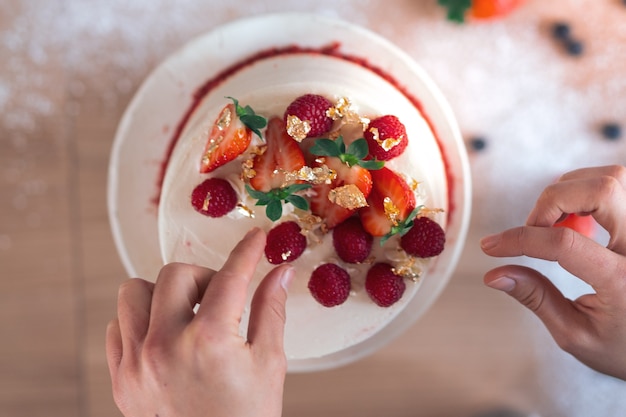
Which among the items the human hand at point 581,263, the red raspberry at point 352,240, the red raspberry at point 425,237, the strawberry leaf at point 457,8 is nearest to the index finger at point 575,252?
the human hand at point 581,263

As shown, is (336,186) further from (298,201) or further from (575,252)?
(575,252)

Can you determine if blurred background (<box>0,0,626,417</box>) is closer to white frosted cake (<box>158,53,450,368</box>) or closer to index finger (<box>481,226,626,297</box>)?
white frosted cake (<box>158,53,450,368</box>)

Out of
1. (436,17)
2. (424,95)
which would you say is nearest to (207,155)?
(424,95)

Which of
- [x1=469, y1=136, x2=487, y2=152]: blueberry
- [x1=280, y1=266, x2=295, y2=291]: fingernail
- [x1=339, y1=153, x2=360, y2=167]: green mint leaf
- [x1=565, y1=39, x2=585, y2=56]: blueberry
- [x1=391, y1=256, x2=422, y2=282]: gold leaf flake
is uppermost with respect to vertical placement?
[x1=565, y1=39, x2=585, y2=56]: blueberry

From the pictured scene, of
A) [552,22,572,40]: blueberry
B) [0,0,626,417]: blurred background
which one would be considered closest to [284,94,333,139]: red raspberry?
[0,0,626,417]: blurred background

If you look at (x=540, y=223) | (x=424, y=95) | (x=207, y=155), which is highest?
(x=424, y=95)

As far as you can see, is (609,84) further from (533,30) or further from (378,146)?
(378,146)

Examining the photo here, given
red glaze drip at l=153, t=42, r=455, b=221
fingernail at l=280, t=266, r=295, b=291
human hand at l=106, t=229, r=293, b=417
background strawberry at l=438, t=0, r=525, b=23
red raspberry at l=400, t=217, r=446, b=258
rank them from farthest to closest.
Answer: background strawberry at l=438, t=0, r=525, b=23
red glaze drip at l=153, t=42, r=455, b=221
red raspberry at l=400, t=217, r=446, b=258
fingernail at l=280, t=266, r=295, b=291
human hand at l=106, t=229, r=293, b=417

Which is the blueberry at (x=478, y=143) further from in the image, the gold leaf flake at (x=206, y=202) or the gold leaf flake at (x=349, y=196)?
the gold leaf flake at (x=206, y=202)
